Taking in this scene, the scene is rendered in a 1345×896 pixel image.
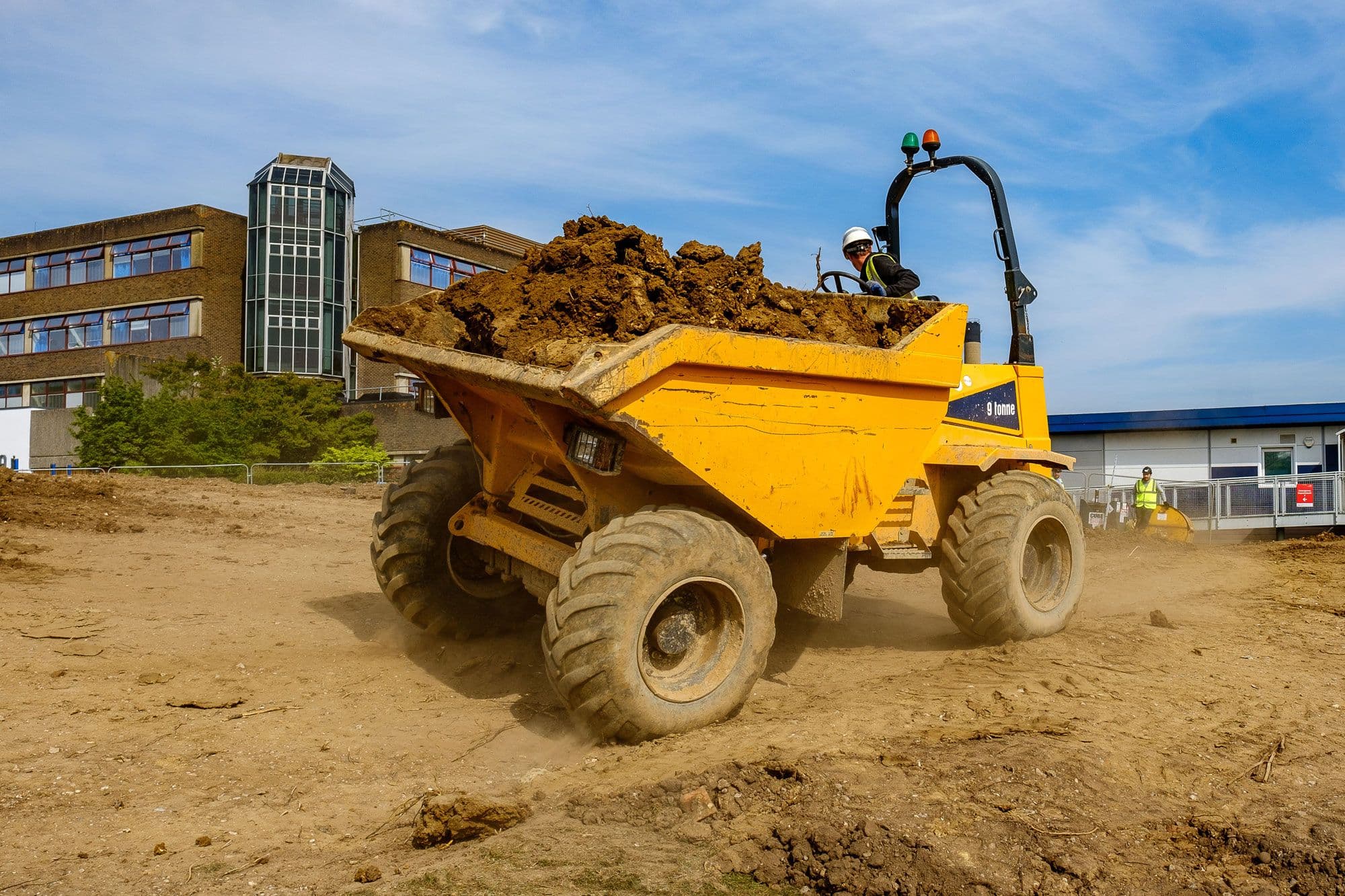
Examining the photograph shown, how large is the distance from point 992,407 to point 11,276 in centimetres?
4727

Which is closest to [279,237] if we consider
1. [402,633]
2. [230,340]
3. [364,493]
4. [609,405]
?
[230,340]

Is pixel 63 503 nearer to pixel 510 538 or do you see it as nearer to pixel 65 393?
pixel 510 538

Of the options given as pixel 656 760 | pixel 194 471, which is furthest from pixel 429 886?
pixel 194 471

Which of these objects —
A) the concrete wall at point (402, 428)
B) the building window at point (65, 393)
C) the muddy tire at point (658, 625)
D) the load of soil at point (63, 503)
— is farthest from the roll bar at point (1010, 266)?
the building window at point (65, 393)

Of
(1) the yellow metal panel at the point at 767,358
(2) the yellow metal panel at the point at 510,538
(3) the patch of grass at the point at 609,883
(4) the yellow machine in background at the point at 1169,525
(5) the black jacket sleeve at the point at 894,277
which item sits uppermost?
(5) the black jacket sleeve at the point at 894,277

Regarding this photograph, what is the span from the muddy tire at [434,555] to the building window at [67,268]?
41.7 meters

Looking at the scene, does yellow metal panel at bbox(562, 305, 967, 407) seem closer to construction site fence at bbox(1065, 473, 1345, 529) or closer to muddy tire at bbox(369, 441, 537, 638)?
muddy tire at bbox(369, 441, 537, 638)

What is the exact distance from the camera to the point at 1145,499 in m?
18.8

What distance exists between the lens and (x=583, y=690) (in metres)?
4.68

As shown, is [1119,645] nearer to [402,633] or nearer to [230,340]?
[402,633]

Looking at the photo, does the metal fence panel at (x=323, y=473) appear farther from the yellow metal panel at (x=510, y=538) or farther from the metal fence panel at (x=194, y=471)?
the yellow metal panel at (x=510, y=538)

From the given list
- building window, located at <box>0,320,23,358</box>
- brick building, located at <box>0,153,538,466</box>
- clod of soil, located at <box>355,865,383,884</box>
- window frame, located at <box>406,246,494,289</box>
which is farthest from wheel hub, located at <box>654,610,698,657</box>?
building window, located at <box>0,320,23,358</box>

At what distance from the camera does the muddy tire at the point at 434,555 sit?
21.0ft

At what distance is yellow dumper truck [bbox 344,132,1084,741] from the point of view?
4.76 m
